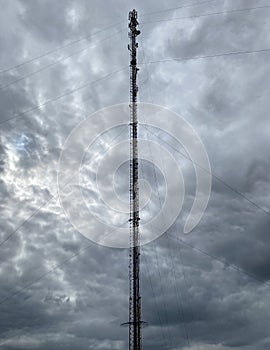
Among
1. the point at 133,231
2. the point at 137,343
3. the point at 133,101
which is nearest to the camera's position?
the point at 137,343

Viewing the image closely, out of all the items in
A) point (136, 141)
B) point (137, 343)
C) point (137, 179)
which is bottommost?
point (137, 343)

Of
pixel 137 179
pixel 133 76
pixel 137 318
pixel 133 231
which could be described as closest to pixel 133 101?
pixel 133 76

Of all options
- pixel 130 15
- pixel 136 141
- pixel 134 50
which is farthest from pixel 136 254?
pixel 130 15

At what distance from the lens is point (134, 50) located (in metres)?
70.0

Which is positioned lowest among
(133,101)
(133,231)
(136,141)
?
(133,231)

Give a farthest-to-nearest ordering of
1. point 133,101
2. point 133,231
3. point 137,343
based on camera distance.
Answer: point 133,101 < point 133,231 < point 137,343

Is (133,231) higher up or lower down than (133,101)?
lower down

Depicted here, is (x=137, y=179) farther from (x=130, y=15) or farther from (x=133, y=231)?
(x=130, y=15)

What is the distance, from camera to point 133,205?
210 feet

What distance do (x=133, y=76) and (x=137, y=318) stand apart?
1253 inches

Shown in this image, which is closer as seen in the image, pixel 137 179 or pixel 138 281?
pixel 138 281

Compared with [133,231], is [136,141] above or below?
above

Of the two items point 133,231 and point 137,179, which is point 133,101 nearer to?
point 137,179

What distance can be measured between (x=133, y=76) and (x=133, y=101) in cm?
410
